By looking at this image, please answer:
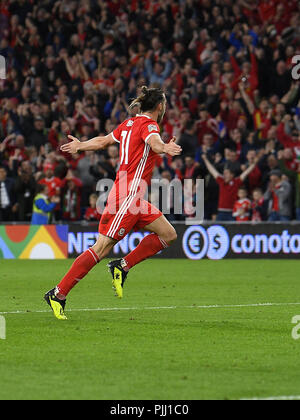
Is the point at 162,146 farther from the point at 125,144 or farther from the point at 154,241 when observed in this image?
the point at 154,241

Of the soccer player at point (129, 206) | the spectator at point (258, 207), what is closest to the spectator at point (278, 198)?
the spectator at point (258, 207)

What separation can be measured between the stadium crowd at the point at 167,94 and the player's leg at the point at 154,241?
10.6 meters

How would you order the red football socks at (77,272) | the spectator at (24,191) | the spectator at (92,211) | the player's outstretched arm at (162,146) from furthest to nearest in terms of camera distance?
the spectator at (24,191) → the spectator at (92,211) → the red football socks at (77,272) → the player's outstretched arm at (162,146)

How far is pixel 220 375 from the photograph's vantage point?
6.98 metres

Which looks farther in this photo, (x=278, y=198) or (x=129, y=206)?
(x=278, y=198)

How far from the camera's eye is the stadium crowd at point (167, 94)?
21797 millimetres

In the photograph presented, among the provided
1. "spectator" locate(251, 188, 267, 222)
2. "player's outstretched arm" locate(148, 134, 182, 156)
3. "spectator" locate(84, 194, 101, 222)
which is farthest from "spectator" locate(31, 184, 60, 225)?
"player's outstretched arm" locate(148, 134, 182, 156)

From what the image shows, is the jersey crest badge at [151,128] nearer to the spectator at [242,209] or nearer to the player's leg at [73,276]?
the player's leg at [73,276]

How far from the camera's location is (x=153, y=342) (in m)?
8.62

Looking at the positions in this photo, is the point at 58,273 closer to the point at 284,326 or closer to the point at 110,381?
the point at 284,326

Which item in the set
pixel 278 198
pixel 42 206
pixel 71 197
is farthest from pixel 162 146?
pixel 71 197

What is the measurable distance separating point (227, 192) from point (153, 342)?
1335cm

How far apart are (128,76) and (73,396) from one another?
67.4 ft
